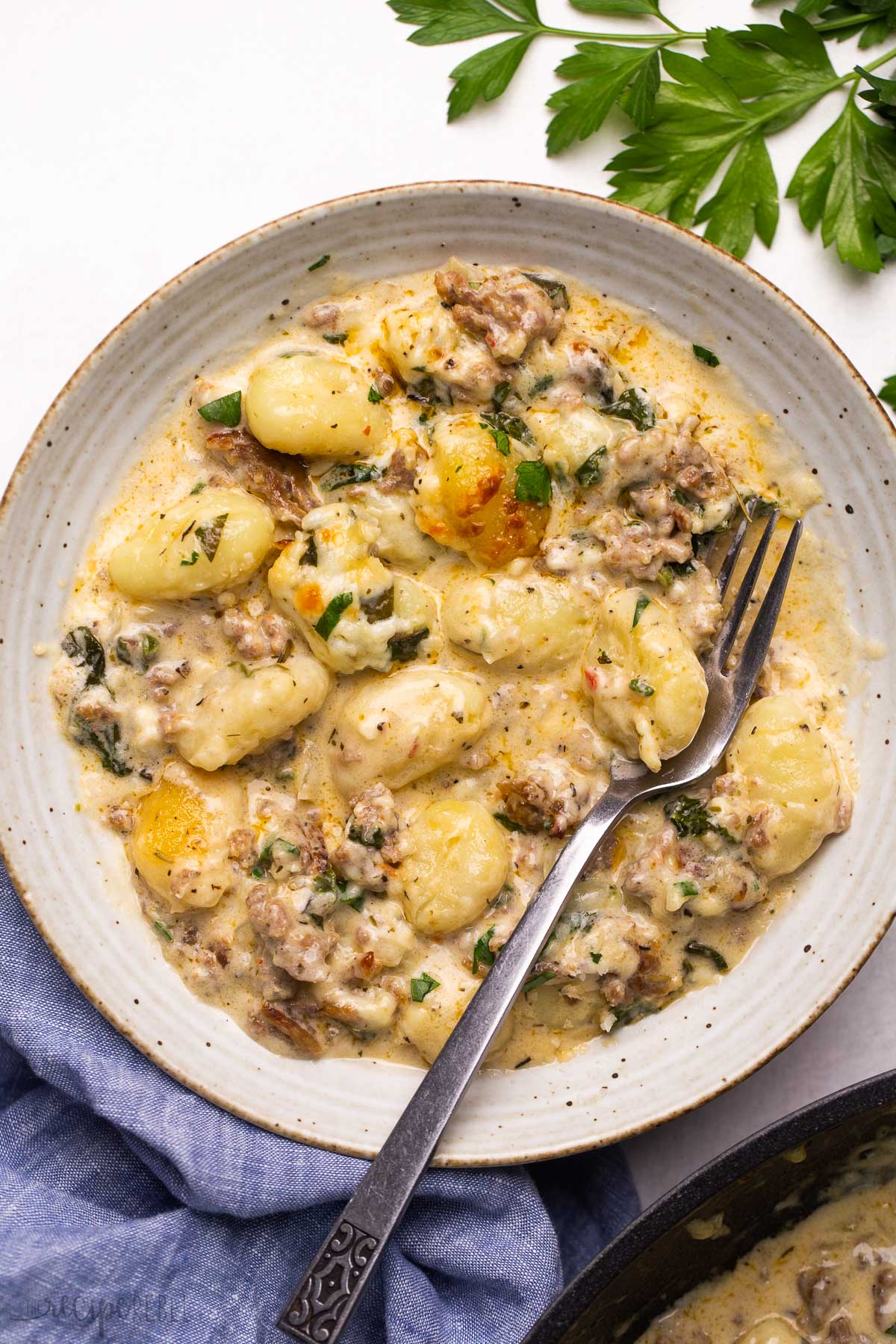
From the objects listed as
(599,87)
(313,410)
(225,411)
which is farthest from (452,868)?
(599,87)

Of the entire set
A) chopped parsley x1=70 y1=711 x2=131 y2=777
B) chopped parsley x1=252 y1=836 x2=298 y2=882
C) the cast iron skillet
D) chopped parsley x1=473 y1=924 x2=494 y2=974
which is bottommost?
the cast iron skillet

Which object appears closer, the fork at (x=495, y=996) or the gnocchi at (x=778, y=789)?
the fork at (x=495, y=996)

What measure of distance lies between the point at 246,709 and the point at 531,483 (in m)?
0.79

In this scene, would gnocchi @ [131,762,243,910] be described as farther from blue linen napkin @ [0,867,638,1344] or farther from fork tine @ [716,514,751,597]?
fork tine @ [716,514,751,597]

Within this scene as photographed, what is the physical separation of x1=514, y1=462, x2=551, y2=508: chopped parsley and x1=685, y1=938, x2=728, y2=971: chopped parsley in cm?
107

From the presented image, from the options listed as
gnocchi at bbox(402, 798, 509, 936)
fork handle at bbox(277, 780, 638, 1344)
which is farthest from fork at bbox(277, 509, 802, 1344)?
gnocchi at bbox(402, 798, 509, 936)

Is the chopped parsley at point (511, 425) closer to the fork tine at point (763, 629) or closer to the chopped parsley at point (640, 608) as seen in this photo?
the chopped parsley at point (640, 608)

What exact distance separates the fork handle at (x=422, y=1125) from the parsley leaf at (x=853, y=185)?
1423 mm

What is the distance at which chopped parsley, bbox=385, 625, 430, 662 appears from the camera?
256 cm

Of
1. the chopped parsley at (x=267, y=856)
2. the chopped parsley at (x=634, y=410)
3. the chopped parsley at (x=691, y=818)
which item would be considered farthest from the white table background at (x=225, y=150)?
the chopped parsley at (x=267, y=856)

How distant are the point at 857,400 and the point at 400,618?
1132 mm

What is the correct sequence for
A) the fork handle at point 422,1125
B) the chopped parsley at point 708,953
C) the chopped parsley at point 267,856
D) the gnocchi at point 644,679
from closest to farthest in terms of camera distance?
the fork handle at point 422,1125, the gnocchi at point 644,679, the chopped parsley at point 267,856, the chopped parsley at point 708,953

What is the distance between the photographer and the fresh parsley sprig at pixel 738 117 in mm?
2750

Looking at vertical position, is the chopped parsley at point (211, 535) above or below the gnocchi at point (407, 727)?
above
